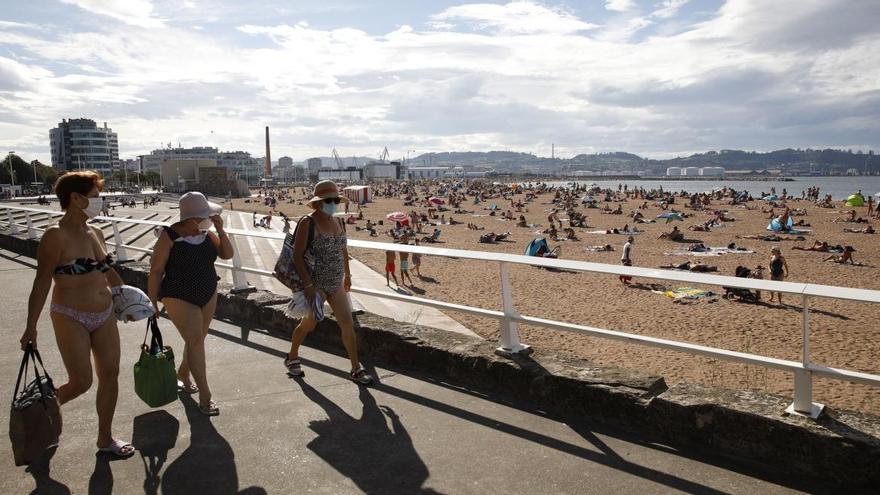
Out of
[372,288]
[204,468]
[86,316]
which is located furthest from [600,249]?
[86,316]

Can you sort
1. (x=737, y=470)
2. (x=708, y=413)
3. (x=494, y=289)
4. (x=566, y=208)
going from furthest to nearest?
1. (x=566, y=208)
2. (x=494, y=289)
3. (x=708, y=413)
4. (x=737, y=470)

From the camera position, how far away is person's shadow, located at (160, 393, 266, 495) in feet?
9.27

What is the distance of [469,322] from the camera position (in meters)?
11.2

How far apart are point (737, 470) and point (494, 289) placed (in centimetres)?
1227

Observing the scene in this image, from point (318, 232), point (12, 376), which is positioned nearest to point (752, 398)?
point (318, 232)

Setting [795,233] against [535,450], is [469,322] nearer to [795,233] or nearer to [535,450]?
[535,450]

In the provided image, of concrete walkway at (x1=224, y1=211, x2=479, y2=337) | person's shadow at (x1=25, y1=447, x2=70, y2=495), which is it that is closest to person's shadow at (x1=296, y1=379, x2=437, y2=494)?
person's shadow at (x1=25, y1=447, x2=70, y2=495)

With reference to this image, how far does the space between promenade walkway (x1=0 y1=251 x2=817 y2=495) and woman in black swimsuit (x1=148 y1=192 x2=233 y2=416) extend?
1.25ft

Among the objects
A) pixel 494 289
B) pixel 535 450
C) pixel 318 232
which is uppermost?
pixel 318 232

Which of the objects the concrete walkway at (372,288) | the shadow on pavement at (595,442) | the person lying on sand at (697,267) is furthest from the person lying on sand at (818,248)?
the shadow on pavement at (595,442)

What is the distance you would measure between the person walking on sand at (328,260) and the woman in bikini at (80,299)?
Answer: 46.7 inches

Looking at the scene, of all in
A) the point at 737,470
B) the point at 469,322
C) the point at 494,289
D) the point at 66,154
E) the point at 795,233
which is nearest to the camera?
the point at 737,470

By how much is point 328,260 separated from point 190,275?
2.90 feet

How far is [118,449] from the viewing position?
3.14 m
